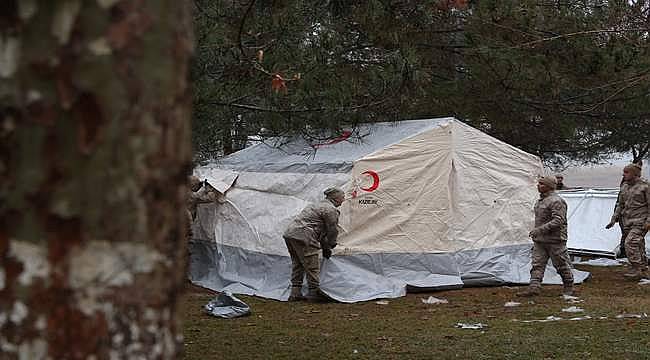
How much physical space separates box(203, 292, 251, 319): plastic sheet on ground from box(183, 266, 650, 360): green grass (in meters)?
0.15

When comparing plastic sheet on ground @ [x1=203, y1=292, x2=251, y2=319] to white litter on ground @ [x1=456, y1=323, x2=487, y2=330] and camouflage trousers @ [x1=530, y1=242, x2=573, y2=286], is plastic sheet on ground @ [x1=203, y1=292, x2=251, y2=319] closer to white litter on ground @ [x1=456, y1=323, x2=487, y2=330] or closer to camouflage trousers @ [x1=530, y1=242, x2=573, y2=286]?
white litter on ground @ [x1=456, y1=323, x2=487, y2=330]

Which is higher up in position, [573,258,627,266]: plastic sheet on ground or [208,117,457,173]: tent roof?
[208,117,457,173]: tent roof

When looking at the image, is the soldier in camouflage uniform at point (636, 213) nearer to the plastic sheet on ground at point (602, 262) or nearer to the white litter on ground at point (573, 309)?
the white litter on ground at point (573, 309)

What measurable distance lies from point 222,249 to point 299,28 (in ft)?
19.9

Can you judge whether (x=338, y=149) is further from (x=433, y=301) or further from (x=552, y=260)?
(x=552, y=260)

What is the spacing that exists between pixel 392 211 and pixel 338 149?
127cm

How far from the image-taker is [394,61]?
8.28 metres

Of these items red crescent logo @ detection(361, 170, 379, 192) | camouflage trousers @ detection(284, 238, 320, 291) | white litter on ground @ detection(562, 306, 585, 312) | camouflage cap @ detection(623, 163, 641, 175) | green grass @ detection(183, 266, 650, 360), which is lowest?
green grass @ detection(183, 266, 650, 360)

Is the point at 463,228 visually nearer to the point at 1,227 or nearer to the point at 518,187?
the point at 518,187

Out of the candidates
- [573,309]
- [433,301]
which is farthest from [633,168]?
[433,301]

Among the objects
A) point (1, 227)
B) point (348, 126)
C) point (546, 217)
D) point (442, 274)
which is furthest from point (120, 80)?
point (442, 274)

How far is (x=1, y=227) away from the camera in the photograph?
4.47ft

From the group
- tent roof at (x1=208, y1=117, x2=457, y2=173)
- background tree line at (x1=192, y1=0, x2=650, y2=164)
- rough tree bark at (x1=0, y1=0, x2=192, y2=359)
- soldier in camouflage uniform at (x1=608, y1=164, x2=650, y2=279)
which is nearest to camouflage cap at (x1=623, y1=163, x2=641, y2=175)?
soldier in camouflage uniform at (x1=608, y1=164, x2=650, y2=279)

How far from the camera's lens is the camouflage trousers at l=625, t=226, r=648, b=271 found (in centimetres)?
1200
